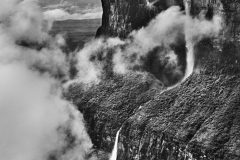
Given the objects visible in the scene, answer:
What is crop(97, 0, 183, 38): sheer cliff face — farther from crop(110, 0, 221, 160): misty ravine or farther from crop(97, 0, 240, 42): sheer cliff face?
crop(110, 0, 221, 160): misty ravine

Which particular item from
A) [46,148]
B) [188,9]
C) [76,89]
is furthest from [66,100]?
[188,9]

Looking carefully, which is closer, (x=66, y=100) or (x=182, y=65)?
(x=182, y=65)

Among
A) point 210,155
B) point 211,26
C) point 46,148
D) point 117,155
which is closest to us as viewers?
point 210,155

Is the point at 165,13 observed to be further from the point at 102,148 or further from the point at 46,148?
the point at 46,148

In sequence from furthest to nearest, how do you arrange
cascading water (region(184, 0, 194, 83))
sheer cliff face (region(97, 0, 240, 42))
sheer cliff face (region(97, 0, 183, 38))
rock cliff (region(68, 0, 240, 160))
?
sheer cliff face (region(97, 0, 183, 38)), sheer cliff face (region(97, 0, 240, 42)), cascading water (region(184, 0, 194, 83)), rock cliff (region(68, 0, 240, 160))

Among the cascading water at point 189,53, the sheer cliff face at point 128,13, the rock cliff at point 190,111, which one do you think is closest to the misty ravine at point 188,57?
the cascading water at point 189,53

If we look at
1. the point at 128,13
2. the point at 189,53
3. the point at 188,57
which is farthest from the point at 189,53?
the point at 128,13

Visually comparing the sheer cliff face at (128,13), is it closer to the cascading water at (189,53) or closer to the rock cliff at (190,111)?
the rock cliff at (190,111)

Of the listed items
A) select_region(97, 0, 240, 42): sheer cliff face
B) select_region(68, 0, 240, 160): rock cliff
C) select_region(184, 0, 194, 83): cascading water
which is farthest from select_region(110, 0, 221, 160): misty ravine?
select_region(97, 0, 240, 42): sheer cliff face
